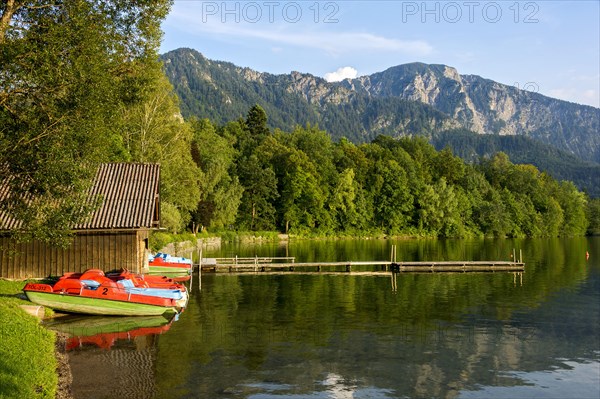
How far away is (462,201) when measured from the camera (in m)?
119

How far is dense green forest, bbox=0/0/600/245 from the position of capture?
1772cm

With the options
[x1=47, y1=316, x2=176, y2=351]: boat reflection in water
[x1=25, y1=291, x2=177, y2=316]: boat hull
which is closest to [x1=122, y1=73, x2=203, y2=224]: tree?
[x1=25, y1=291, x2=177, y2=316]: boat hull

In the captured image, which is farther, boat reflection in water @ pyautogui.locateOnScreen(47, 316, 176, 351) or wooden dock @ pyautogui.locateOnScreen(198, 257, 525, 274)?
wooden dock @ pyautogui.locateOnScreen(198, 257, 525, 274)

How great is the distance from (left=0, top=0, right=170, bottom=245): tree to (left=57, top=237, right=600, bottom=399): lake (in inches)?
224

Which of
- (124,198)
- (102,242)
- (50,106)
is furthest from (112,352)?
(124,198)

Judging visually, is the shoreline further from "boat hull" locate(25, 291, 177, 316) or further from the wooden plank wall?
the wooden plank wall

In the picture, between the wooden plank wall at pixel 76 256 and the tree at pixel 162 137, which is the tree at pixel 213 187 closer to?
the tree at pixel 162 137

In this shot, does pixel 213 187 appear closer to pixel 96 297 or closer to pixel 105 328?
pixel 96 297

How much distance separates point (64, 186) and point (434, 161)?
12184 centimetres

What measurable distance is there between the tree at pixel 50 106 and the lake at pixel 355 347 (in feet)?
18.6

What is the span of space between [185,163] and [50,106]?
3908 cm

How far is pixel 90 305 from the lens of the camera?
→ 2450cm

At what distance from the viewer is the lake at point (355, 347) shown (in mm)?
16859

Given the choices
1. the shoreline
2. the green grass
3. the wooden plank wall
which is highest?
the wooden plank wall
